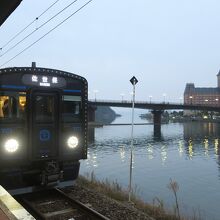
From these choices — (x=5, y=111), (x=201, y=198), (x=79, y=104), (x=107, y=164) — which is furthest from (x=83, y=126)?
(x=107, y=164)

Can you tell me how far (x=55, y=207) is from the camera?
10.2 metres

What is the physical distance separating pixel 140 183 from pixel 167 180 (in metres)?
2.63

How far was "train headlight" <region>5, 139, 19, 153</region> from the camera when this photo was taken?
10266 millimetres

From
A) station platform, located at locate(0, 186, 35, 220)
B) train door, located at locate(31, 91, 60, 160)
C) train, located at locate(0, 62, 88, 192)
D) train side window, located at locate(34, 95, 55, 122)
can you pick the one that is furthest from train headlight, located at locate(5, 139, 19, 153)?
station platform, located at locate(0, 186, 35, 220)

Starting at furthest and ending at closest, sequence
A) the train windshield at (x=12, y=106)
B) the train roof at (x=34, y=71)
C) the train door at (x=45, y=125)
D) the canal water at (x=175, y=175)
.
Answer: the canal water at (x=175, y=175)
the train door at (x=45, y=125)
the train roof at (x=34, y=71)
the train windshield at (x=12, y=106)

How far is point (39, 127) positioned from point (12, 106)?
1.03 m

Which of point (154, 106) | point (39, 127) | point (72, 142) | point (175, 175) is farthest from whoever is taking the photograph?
point (154, 106)

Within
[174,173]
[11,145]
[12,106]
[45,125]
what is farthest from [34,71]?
[174,173]

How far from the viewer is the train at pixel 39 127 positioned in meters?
10.3

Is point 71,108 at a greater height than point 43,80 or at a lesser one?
lesser

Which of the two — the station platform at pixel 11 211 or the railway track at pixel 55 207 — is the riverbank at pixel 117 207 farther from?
the station platform at pixel 11 211

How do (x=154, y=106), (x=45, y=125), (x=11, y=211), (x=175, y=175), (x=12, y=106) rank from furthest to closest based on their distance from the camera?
(x=154, y=106)
(x=175, y=175)
(x=45, y=125)
(x=12, y=106)
(x=11, y=211)

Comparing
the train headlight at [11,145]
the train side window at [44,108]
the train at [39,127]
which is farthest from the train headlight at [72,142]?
the train headlight at [11,145]

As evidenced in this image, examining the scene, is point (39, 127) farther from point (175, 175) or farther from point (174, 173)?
point (174, 173)
